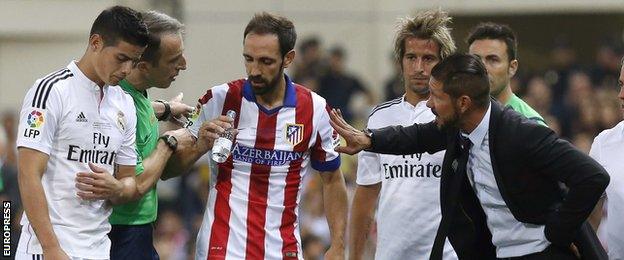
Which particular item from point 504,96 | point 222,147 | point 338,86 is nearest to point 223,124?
point 222,147

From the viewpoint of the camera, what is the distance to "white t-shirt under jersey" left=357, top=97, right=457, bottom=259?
8.24 metres

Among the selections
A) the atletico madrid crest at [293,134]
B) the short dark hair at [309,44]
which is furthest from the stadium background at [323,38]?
the atletico madrid crest at [293,134]

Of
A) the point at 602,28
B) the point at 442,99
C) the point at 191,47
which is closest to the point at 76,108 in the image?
Answer: the point at 442,99

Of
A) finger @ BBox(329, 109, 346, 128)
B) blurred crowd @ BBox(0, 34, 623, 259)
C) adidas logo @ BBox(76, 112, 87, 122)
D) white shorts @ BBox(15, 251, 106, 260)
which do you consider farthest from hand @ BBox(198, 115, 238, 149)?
blurred crowd @ BBox(0, 34, 623, 259)

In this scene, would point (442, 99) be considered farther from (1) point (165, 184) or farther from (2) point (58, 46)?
(2) point (58, 46)

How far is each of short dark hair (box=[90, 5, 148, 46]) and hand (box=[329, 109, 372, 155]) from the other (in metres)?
1.23

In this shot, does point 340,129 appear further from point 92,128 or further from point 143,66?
point 92,128

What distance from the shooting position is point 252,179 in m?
7.95

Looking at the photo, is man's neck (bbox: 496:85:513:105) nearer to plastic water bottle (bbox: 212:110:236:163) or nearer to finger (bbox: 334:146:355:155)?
finger (bbox: 334:146:355:155)

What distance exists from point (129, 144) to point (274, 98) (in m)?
1.01

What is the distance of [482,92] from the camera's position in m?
7.20

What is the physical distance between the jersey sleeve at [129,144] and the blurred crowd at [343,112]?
6290mm

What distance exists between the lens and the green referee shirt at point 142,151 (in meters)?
7.74

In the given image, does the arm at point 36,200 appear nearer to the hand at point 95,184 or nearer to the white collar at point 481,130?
the hand at point 95,184
